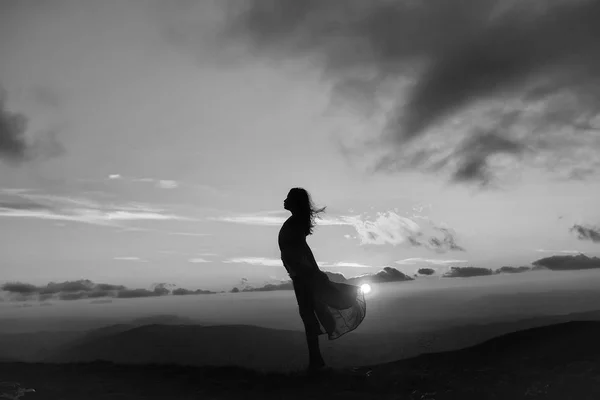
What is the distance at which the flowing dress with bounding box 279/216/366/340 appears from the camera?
37.2ft

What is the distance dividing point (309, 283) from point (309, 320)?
0.87 metres

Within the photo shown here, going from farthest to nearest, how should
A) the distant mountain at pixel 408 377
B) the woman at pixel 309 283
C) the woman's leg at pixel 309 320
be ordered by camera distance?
1. the woman at pixel 309 283
2. the woman's leg at pixel 309 320
3. the distant mountain at pixel 408 377

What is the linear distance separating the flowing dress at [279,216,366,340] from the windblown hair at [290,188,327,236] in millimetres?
169

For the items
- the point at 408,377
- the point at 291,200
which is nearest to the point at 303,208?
the point at 291,200

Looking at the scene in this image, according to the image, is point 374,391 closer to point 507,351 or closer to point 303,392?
point 303,392

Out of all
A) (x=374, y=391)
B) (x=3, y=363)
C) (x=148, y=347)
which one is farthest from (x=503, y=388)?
(x=3, y=363)

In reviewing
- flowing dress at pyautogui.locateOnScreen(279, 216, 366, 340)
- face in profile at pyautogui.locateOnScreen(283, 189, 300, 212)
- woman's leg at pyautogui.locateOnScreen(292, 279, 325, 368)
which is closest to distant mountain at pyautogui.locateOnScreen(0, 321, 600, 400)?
woman's leg at pyautogui.locateOnScreen(292, 279, 325, 368)

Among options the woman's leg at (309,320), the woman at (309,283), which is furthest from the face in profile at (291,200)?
the woman's leg at (309,320)

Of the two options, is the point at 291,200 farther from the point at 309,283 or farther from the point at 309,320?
the point at 309,320

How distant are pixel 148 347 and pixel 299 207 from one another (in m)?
Result: 8.14

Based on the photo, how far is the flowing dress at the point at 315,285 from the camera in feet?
37.2

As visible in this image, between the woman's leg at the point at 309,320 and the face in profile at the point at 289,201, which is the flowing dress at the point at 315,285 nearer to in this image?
the woman's leg at the point at 309,320

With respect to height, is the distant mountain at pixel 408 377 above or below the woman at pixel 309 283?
below

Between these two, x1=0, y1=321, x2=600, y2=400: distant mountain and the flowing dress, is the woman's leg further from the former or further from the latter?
x1=0, y1=321, x2=600, y2=400: distant mountain
